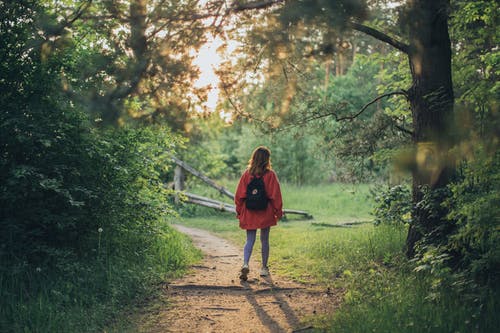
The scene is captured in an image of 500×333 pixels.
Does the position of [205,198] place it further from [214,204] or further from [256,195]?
[256,195]

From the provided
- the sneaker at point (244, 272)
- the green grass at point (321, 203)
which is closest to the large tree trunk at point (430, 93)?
the sneaker at point (244, 272)

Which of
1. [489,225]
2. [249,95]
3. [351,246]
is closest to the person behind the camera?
[489,225]

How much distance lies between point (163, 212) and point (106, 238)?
50.0 inches

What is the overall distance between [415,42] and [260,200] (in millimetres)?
3330

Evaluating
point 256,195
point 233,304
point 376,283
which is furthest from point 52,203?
point 376,283

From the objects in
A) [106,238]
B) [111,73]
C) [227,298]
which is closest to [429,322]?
[227,298]

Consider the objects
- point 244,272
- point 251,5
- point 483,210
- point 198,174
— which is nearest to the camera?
point 483,210

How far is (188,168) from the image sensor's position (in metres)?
18.5

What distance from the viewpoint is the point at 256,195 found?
7363 mm

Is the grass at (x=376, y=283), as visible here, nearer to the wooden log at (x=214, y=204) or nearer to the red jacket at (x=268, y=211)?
the red jacket at (x=268, y=211)

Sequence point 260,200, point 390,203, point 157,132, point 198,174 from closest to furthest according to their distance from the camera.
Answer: point 260,200 → point 157,132 → point 390,203 → point 198,174

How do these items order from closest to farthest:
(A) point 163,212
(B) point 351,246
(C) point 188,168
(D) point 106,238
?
(D) point 106,238 → (A) point 163,212 → (B) point 351,246 → (C) point 188,168

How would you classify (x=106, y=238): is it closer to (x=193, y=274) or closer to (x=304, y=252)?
(x=193, y=274)

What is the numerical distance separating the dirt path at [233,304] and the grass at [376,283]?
399mm
